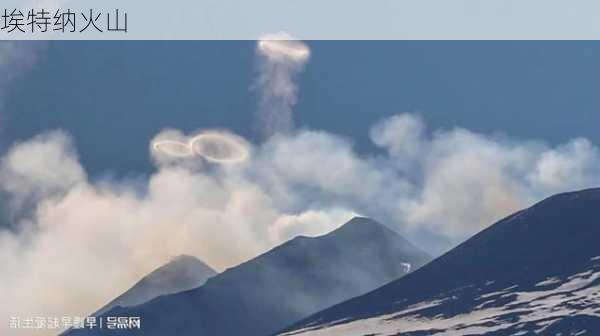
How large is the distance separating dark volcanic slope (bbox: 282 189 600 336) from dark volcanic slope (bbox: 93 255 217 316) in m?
7.42

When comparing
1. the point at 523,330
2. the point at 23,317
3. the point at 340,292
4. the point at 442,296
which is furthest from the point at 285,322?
the point at 23,317

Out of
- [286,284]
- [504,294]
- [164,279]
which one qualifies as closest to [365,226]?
[164,279]

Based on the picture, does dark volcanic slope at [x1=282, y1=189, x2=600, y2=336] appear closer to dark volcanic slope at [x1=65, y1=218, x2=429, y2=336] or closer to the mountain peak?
dark volcanic slope at [x1=65, y1=218, x2=429, y2=336]

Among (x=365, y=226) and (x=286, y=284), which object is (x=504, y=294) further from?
(x=365, y=226)

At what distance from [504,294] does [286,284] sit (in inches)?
633

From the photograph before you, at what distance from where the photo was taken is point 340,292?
184 feet

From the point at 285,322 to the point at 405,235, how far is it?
23.4 metres

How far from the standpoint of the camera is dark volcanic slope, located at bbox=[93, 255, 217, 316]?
3562cm

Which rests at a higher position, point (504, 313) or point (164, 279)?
point (164, 279)

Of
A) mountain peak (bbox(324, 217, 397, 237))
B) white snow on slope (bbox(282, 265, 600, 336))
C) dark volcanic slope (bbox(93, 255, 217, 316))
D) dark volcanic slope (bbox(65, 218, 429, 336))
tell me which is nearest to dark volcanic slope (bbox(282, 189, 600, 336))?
white snow on slope (bbox(282, 265, 600, 336))

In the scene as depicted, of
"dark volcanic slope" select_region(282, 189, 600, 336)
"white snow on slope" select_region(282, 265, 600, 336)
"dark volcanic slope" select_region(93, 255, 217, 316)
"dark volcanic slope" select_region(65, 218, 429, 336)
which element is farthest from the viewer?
"white snow on slope" select_region(282, 265, 600, 336)

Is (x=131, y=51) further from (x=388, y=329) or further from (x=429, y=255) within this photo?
(x=388, y=329)

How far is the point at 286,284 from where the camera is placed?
62.6 meters

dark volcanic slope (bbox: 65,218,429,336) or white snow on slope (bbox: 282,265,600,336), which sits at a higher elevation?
dark volcanic slope (bbox: 65,218,429,336)
